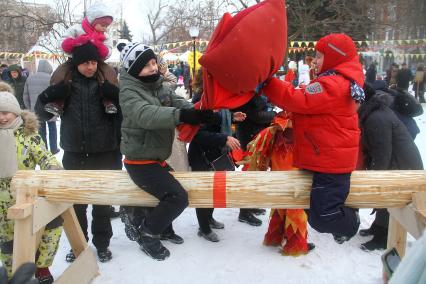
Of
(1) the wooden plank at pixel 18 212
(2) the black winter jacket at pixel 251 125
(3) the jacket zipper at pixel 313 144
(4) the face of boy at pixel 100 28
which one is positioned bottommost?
(1) the wooden plank at pixel 18 212

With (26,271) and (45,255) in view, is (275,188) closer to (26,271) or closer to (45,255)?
(26,271)

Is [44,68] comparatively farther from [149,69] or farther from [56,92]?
[149,69]

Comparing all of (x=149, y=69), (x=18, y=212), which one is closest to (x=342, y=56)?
(x=149, y=69)

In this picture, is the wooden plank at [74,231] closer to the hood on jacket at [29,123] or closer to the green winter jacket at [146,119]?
the hood on jacket at [29,123]

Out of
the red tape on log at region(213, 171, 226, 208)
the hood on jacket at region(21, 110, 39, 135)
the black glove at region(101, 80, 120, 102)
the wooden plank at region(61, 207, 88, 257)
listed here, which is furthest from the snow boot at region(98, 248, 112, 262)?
the red tape on log at region(213, 171, 226, 208)

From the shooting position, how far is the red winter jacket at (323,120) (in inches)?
92.3

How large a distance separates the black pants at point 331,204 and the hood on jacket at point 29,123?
207 cm

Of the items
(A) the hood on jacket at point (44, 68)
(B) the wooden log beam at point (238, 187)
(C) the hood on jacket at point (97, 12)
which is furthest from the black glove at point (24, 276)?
(A) the hood on jacket at point (44, 68)

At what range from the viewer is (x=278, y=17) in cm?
224

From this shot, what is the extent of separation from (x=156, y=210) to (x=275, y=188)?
0.81 metres

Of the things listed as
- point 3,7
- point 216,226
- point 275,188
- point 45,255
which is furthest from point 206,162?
point 3,7

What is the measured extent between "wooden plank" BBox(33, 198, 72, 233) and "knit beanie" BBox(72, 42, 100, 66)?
114 centimetres

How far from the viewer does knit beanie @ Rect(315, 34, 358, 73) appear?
2.40 metres

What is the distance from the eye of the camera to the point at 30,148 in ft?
9.92
